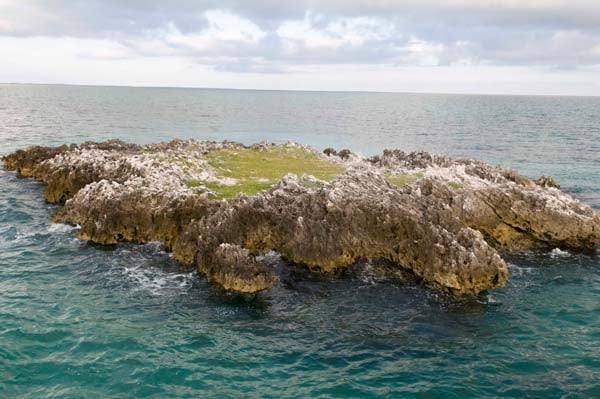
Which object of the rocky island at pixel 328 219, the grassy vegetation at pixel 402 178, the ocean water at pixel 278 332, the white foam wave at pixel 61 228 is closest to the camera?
the ocean water at pixel 278 332

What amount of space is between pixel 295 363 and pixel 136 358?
22.1ft

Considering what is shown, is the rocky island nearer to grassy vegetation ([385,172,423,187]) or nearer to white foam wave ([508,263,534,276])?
grassy vegetation ([385,172,423,187])

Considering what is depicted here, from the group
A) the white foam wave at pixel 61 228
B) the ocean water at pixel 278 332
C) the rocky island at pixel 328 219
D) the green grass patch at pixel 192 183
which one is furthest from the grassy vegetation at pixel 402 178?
the white foam wave at pixel 61 228

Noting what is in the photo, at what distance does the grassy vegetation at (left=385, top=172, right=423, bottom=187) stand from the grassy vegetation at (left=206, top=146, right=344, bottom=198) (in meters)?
4.82

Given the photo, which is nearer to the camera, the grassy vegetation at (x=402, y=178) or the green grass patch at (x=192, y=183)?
the green grass patch at (x=192, y=183)

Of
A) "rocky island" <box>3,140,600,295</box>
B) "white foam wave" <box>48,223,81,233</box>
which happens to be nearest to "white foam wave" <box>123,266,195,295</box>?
"rocky island" <box>3,140,600,295</box>

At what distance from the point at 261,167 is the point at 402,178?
13.0 meters

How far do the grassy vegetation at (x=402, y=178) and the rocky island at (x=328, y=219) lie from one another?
18 cm

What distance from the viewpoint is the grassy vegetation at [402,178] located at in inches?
1621

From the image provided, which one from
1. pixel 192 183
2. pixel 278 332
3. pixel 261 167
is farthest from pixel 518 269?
pixel 192 183

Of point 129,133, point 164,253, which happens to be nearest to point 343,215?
point 164,253

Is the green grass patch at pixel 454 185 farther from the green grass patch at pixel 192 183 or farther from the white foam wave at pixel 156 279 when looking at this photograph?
the white foam wave at pixel 156 279

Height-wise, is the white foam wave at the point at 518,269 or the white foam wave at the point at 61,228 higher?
the white foam wave at the point at 61,228

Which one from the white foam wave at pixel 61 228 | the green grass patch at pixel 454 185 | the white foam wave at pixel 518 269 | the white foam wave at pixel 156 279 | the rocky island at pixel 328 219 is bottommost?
the white foam wave at pixel 156 279
